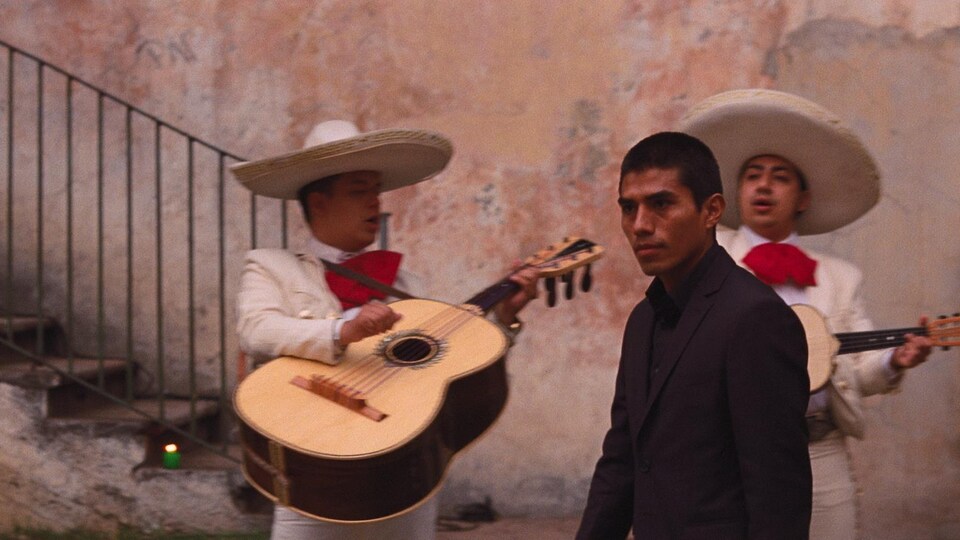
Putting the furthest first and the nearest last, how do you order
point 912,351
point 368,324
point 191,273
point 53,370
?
1. point 191,273
2. point 53,370
3. point 912,351
4. point 368,324

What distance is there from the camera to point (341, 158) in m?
3.30

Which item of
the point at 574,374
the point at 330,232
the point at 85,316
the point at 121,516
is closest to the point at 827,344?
the point at 330,232

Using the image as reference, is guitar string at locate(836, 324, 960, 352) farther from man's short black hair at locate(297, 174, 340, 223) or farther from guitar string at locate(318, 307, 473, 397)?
man's short black hair at locate(297, 174, 340, 223)

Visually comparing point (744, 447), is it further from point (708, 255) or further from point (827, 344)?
→ point (827, 344)

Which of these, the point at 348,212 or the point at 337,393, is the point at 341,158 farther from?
the point at 337,393

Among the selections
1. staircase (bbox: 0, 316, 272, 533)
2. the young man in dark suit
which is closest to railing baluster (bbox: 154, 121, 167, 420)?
staircase (bbox: 0, 316, 272, 533)

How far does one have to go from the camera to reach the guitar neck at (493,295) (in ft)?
11.0

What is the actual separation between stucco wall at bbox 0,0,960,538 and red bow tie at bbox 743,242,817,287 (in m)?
2.69

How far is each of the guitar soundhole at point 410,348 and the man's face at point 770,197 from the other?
108 centimetres

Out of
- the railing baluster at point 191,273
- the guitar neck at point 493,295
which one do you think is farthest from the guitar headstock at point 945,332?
the railing baluster at point 191,273

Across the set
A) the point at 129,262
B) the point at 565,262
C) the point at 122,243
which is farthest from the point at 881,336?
the point at 122,243

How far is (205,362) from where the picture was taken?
6211 millimetres

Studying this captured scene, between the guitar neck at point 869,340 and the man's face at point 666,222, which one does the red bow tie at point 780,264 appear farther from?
the man's face at point 666,222

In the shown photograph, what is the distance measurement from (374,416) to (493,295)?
0.75 meters
